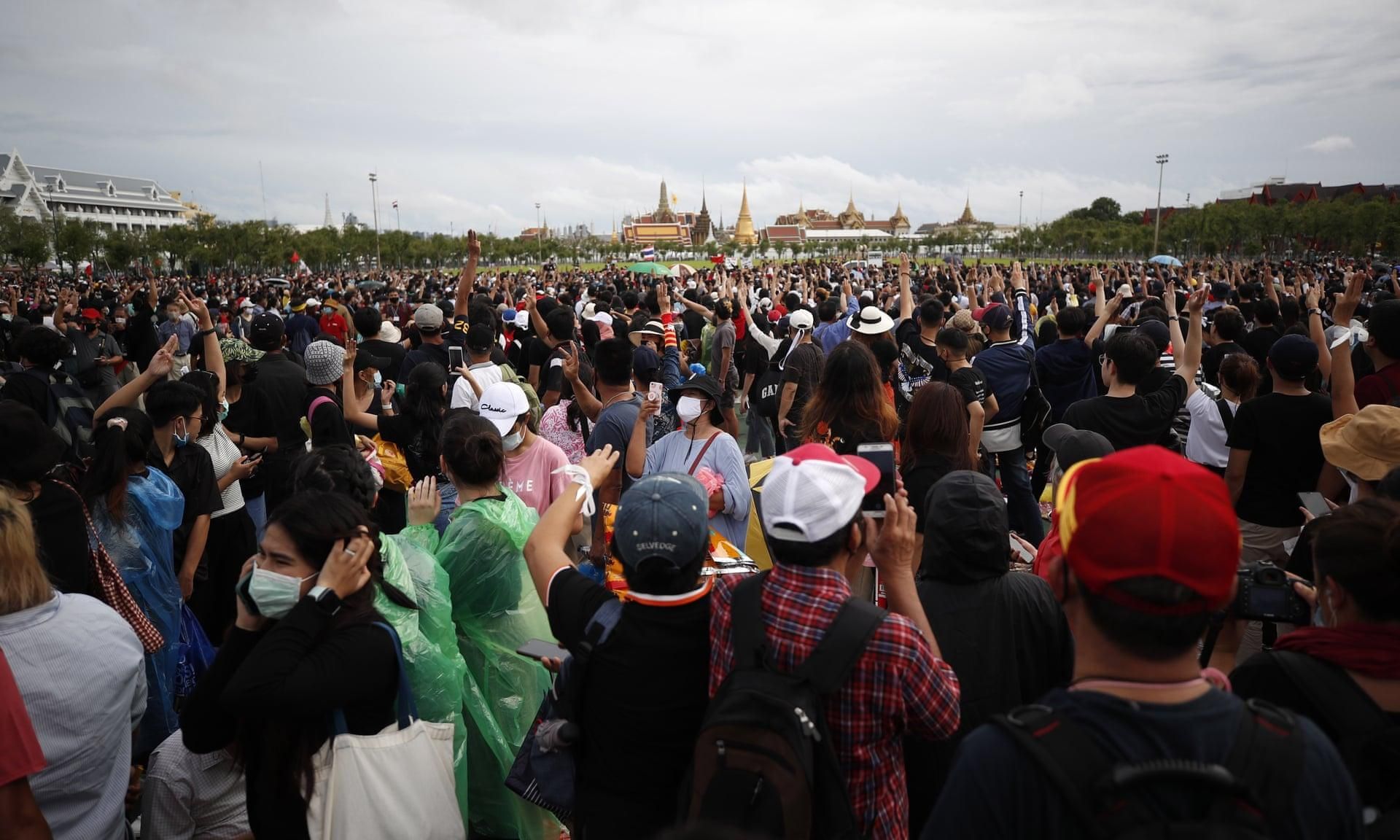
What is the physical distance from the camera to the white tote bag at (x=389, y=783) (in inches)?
95.3

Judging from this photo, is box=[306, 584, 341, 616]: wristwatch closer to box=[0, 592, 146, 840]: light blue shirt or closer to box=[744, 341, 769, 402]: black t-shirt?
box=[0, 592, 146, 840]: light blue shirt

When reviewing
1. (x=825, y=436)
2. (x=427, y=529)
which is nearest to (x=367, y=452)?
(x=427, y=529)

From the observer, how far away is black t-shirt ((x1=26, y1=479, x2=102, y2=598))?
3.44 metres

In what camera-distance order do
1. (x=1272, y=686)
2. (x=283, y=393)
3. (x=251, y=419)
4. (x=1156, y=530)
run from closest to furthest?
(x=1156, y=530) → (x=1272, y=686) → (x=251, y=419) → (x=283, y=393)

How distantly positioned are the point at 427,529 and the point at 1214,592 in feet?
9.55

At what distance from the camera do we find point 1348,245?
5962cm

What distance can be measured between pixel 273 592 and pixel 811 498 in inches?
62.6

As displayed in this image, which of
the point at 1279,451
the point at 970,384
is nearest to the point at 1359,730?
the point at 1279,451

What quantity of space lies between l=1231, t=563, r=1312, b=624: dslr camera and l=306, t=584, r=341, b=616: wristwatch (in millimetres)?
2602

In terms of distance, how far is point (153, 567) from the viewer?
401 cm

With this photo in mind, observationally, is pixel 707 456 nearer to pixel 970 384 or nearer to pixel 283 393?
pixel 970 384

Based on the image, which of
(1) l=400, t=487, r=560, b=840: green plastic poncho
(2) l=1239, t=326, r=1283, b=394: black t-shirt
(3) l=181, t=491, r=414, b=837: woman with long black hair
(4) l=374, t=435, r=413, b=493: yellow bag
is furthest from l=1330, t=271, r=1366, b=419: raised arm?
(4) l=374, t=435, r=413, b=493: yellow bag

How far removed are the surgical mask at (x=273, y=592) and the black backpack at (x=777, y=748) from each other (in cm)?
132

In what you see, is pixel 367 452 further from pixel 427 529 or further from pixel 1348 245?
pixel 1348 245
